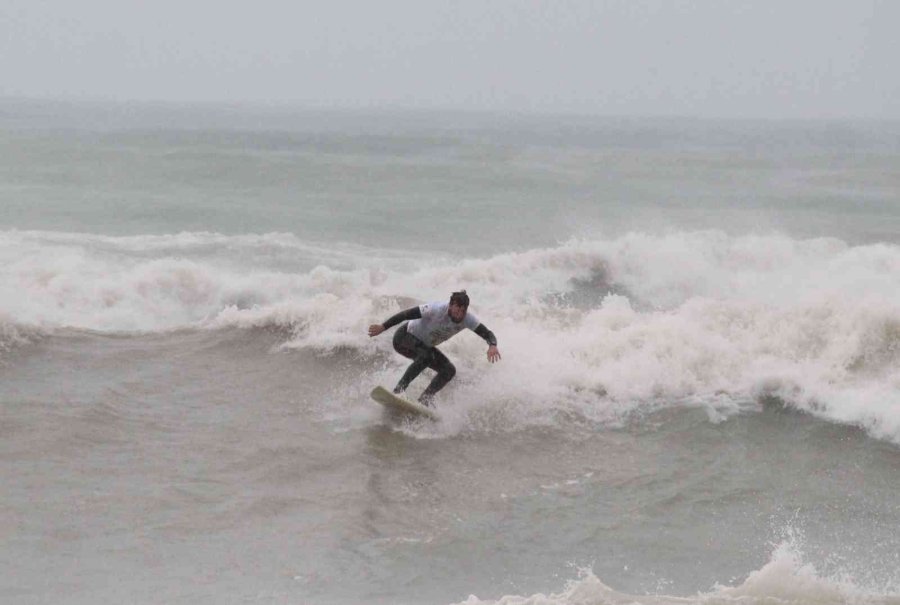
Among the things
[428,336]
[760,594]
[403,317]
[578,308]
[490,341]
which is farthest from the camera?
[578,308]

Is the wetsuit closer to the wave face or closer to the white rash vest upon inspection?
the white rash vest

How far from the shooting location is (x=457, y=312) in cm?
953

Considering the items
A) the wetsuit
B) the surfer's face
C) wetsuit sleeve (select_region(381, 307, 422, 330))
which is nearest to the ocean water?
the wetsuit

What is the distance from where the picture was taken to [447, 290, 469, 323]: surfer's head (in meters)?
9.47

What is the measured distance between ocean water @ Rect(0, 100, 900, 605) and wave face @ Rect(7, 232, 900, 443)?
0.05 meters

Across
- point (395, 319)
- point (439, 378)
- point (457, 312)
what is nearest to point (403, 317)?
point (395, 319)

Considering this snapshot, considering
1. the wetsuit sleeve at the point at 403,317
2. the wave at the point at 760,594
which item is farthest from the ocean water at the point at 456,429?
the wetsuit sleeve at the point at 403,317

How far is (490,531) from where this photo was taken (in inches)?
296

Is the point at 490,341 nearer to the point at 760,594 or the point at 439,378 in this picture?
the point at 439,378

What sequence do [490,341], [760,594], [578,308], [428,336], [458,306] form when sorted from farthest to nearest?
[578,308], [428,336], [490,341], [458,306], [760,594]

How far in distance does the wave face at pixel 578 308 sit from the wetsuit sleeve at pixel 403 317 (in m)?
1.12

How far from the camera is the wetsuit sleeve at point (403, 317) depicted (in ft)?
31.9

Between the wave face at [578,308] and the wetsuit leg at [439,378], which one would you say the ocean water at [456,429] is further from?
the wetsuit leg at [439,378]

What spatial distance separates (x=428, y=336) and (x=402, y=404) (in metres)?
0.73
